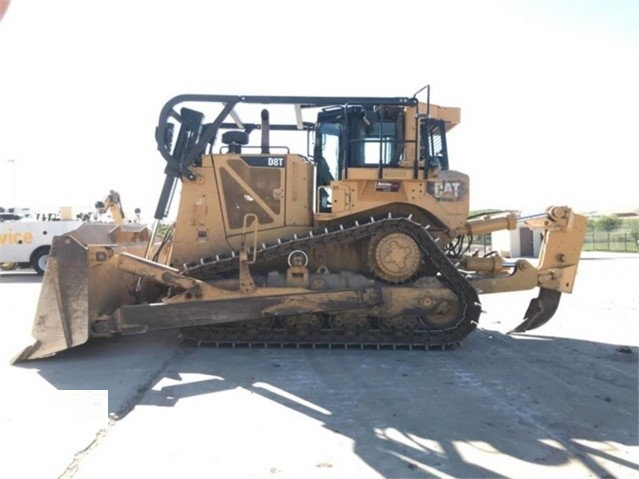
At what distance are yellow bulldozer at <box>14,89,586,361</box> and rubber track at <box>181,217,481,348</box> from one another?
0.02 metres

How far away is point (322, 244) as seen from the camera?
729cm

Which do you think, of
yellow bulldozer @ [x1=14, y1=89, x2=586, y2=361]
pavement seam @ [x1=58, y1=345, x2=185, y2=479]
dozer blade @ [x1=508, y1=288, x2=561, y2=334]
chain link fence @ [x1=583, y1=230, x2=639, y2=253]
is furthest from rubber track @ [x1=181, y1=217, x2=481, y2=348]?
chain link fence @ [x1=583, y1=230, x2=639, y2=253]

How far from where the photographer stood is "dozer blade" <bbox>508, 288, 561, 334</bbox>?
7805 millimetres

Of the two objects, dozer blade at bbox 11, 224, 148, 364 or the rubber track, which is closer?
dozer blade at bbox 11, 224, 148, 364

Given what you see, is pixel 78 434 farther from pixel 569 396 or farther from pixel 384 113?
pixel 384 113

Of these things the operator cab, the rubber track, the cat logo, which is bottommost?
the rubber track

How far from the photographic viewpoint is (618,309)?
10.7m

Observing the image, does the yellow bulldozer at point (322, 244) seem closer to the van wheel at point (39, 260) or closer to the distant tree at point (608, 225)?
the van wheel at point (39, 260)

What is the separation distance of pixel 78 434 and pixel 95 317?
2.76 m

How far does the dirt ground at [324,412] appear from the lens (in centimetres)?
375

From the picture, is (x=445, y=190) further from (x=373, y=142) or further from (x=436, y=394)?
(x=436, y=394)

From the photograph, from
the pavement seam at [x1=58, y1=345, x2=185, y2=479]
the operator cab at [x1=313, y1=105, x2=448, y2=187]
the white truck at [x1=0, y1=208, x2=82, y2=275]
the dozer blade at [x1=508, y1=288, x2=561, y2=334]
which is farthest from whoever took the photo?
the white truck at [x1=0, y1=208, x2=82, y2=275]

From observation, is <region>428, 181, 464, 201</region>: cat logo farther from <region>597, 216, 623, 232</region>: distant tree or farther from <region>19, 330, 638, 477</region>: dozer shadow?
<region>597, 216, 623, 232</region>: distant tree

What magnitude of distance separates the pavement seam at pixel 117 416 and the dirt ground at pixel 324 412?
0.02 metres
